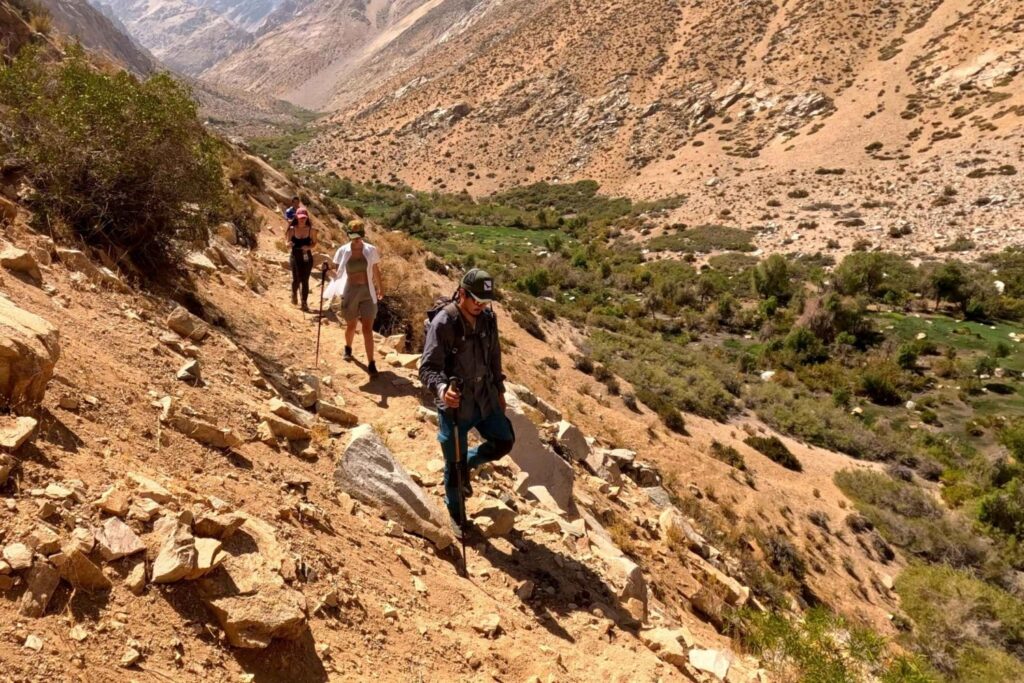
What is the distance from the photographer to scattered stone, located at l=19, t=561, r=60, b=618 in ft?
7.80

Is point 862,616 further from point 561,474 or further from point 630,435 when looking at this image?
point 561,474

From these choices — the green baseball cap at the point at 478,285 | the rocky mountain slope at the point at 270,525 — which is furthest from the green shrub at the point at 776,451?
the green baseball cap at the point at 478,285

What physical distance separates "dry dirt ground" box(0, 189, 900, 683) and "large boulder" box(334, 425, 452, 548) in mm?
118

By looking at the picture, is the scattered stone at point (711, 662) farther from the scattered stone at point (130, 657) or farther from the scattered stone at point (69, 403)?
the scattered stone at point (69, 403)

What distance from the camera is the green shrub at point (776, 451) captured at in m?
15.8

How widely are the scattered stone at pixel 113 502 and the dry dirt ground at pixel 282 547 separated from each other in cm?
5

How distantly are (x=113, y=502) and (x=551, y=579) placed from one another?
126 inches

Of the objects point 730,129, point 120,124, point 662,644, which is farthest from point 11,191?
point 730,129

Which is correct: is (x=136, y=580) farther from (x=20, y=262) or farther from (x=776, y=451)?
(x=776, y=451)

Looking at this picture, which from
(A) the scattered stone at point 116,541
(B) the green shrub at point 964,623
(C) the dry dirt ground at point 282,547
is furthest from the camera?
(B) the green shrub at point 964,623

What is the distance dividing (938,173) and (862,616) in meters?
42.2

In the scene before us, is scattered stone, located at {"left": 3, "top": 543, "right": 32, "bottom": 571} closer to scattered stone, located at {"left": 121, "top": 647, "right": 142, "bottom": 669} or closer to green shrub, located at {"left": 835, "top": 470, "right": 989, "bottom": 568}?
scattered stone, located at {"left": 121, "top": 647, "right": 142, "bottom": 669}

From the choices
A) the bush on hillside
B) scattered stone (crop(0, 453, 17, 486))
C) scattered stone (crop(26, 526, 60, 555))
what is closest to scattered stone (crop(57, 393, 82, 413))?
scattered stone (crop(0, 453, 17, 486))

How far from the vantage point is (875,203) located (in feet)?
136
